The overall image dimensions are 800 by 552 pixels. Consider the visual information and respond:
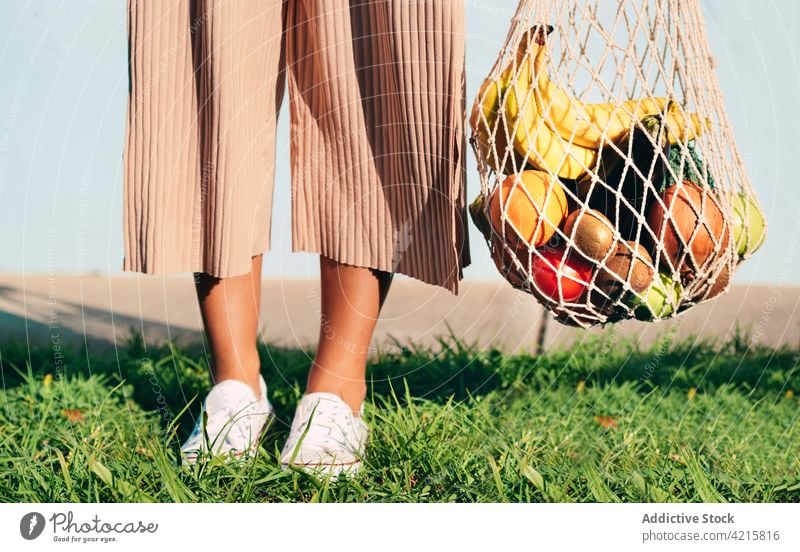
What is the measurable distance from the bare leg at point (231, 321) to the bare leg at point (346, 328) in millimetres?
121

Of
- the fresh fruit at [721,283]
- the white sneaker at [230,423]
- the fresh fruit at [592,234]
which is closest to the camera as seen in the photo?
the fresh fruit at [592,234]

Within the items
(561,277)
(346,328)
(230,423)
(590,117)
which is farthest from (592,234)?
(230,423)

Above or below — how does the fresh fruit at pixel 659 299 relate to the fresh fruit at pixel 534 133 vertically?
below

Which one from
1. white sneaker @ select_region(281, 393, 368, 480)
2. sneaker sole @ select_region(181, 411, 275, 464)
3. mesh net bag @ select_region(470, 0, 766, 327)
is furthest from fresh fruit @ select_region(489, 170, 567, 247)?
sneaker sole @ select_region(181, 411, 275, 464)

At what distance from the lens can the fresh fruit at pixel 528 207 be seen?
3.88 feet

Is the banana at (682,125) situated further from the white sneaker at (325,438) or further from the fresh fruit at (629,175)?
the white sneaker at (325,438)

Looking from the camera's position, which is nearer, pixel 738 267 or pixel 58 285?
pixel 738 267

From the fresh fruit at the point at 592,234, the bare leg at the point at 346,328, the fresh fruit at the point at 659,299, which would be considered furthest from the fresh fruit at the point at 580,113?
the bare leg at the point at 346,328

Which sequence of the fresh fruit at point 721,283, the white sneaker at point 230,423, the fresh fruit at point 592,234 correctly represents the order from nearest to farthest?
the fresh fruit at point 592,234 → the fresh fruit at point 721,283 → the white sneaker at point 230,423

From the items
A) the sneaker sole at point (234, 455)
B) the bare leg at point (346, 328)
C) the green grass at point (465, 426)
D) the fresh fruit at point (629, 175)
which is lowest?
the green grass at point (465, 426)
